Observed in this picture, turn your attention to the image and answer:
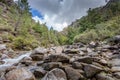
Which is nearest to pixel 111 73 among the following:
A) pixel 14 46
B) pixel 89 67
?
pixel 89 67

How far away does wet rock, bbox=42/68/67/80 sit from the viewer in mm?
13984

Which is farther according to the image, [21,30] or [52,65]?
[21,30]

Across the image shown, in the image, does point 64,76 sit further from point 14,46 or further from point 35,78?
point 14,46

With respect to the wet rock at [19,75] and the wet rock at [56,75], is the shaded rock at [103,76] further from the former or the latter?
the wet rock at [19,75]

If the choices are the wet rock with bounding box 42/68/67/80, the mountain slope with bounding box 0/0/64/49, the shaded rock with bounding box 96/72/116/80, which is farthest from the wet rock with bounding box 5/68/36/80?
the mountain slope with bounding box 0/0/64/49

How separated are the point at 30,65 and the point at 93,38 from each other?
38477 millimetres

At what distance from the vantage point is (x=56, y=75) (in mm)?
Result: 14141

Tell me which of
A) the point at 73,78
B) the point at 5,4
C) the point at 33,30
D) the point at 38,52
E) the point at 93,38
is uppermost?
the point at 5,4

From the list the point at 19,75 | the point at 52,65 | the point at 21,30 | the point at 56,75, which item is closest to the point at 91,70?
the point at 56,75

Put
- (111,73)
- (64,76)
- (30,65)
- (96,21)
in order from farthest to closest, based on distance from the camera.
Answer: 1. (96,21)
2. (30,65)
3. (111,73)
4. (64,76)

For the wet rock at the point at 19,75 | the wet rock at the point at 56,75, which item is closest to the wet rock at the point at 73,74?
the wet rock at the point at 56,75

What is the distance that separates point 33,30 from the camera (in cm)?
8025

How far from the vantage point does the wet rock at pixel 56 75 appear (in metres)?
14.0

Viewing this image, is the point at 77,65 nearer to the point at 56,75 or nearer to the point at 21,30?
the point at 56,75
